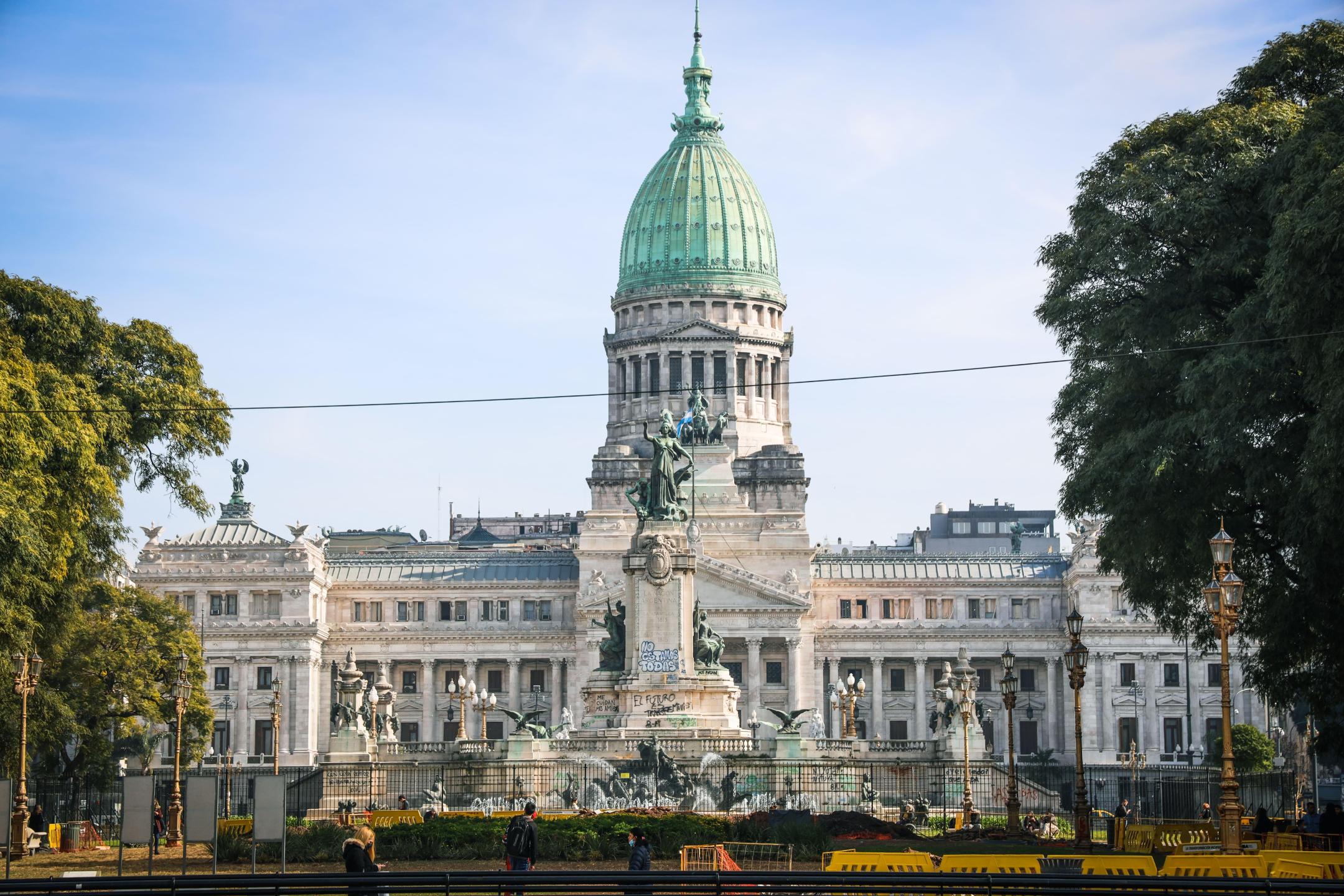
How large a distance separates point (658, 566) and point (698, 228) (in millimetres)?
97811

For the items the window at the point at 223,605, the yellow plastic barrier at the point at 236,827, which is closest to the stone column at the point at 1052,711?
the window at the point at 223,605

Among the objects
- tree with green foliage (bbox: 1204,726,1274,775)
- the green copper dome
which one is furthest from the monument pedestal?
the green copper dome

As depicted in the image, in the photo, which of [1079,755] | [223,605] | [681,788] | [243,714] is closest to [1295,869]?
[1079,755]

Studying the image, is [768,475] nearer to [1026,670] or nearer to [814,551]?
[814,551]

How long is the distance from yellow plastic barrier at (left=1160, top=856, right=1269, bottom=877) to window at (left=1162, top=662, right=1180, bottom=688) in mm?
110285

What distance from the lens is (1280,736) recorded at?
12550 cm

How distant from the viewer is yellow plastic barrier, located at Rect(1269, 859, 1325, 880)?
3312cm

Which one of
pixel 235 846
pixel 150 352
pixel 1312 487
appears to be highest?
pixel 150 352

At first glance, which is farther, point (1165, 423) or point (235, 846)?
point (1165, 423)

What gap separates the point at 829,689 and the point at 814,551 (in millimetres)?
9983

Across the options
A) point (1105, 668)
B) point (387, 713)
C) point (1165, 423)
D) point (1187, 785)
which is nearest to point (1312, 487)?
point (1165, 423)

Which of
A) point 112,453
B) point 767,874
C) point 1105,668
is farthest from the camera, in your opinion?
point 1105,668

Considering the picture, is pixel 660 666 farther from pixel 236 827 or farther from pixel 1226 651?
pixel 1226 651

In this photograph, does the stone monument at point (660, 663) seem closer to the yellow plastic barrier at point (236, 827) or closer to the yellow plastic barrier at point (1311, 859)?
the yellow plastic barrier at point (236, 827)
